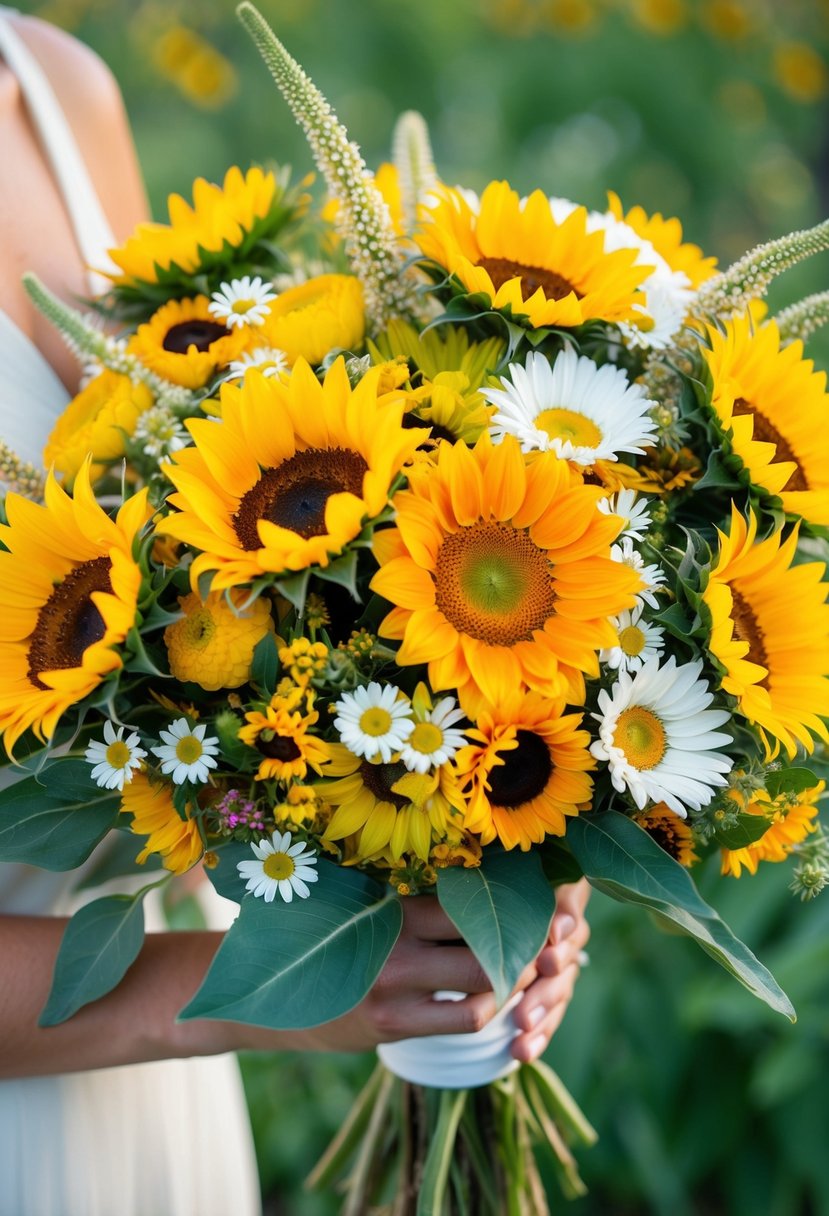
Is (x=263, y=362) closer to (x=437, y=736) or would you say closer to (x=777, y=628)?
(x=437, y=736)

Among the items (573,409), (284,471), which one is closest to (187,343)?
(284,471)

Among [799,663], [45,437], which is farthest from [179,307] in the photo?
[799,663]

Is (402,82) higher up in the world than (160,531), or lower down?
higher up

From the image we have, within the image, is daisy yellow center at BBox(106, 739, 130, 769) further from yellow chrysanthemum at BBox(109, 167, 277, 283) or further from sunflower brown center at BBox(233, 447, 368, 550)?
yellow chrysanthemum at BBox(109, 167, 277, 283)

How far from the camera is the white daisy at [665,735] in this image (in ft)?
2.27

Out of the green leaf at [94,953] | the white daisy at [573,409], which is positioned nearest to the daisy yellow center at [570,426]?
the white daisy at [573,409]

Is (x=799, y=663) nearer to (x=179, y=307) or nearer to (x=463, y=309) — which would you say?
(x=463, y=309)

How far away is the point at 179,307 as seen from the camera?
93cm

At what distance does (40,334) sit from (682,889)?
77cm

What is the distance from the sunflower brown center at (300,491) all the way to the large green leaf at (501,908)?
0.24 meters

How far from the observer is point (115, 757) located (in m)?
0.72

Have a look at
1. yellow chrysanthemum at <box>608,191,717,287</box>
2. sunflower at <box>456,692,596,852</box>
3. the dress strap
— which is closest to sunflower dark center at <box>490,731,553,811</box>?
sunflower at <box>456,692,596,852</box>

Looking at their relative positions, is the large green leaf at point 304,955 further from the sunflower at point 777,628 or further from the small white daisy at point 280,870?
the sunflower at point 777,628

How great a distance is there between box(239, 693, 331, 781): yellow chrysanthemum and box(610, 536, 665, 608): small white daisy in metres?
0.21
